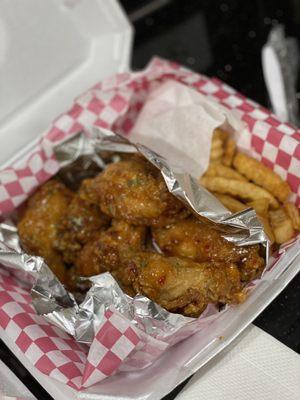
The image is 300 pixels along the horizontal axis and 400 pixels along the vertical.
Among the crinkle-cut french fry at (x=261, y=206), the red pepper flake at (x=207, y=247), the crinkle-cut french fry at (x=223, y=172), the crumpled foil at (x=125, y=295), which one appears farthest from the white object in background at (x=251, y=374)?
the crinkle-cut french fry at (x=223, y=172)

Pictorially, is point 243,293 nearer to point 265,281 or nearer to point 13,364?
point 265,281

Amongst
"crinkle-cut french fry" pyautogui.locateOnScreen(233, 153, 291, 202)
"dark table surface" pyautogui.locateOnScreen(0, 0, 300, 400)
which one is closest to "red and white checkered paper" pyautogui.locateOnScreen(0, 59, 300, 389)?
"crinkle-cut french fry" pyautogui.locateOnScreen(233, 153, 291, 202)

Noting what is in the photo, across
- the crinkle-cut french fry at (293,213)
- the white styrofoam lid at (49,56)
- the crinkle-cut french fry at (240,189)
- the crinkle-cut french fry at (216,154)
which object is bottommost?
the crinkle-cut french fry at (293,213)

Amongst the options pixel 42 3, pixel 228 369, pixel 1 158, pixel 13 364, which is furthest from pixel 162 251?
pixel 42 3

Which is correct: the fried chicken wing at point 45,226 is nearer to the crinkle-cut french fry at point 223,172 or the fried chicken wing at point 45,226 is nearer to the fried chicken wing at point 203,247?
the fried chicken wing at point 203,247

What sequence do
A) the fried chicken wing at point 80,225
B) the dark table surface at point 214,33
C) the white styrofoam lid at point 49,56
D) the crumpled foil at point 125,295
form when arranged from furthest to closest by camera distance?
the dark table surface at point 214,33 < the white styrofoam lid at point 49,56 < the fried chicken wing at point 80,225 < the crumpled foil at point 125,295

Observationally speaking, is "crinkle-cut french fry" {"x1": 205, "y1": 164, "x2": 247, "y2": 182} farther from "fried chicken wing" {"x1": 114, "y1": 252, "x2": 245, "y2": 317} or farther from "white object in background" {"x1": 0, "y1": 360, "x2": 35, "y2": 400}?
"white object in background" {"x1": 0, "y1": 360, "x2": 35, "y2": 400}
